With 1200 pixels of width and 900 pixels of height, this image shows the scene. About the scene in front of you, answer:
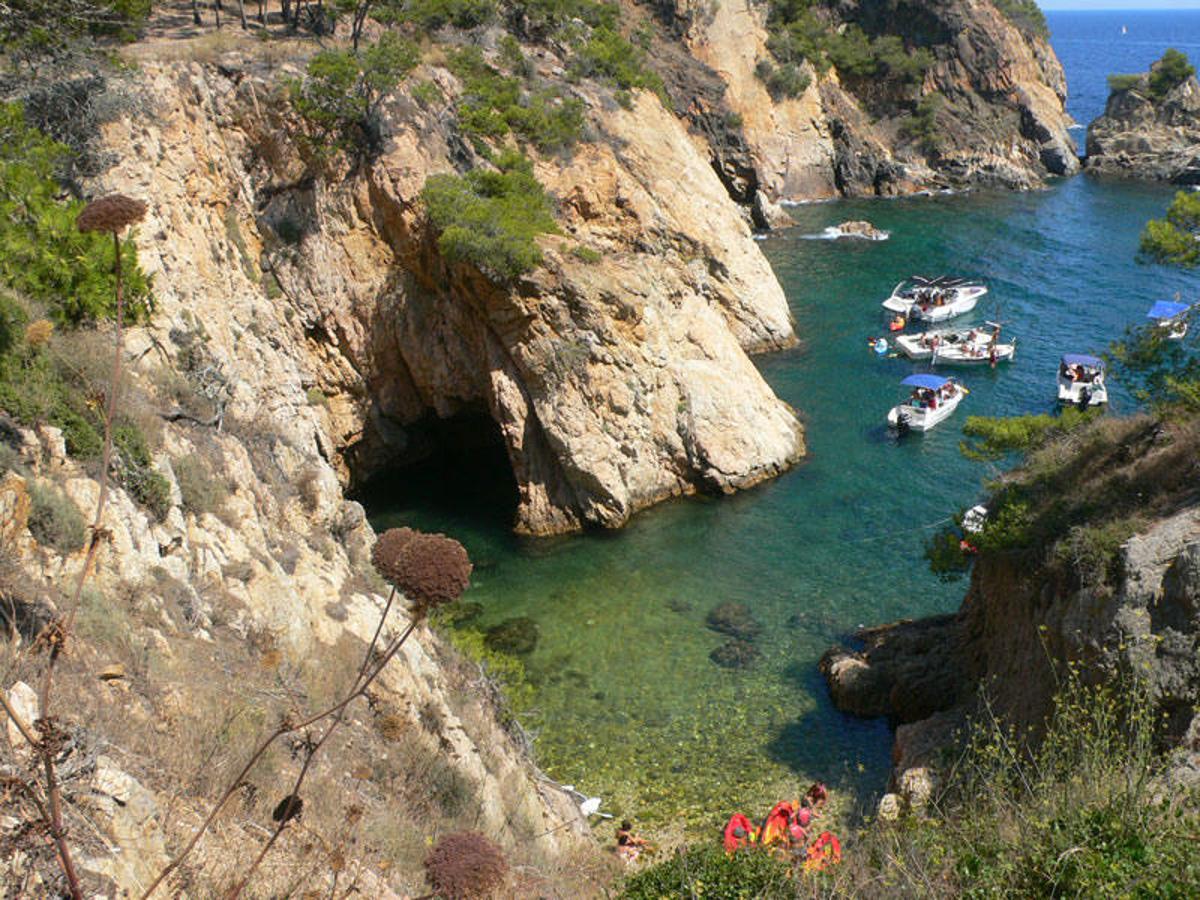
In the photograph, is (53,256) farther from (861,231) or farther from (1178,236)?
(861,231)

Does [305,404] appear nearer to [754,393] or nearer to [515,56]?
[754,393]

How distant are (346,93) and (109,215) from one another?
2396 cm

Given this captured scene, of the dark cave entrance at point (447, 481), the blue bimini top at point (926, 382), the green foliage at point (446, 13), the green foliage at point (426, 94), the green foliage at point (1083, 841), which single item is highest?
the green foliage at point (446, 13)

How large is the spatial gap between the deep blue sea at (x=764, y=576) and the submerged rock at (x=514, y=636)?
0.35 metres

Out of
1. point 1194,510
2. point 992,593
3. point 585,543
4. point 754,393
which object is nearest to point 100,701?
point 1194,510

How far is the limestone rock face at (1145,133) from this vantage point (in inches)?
2933

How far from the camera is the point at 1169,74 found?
76938 mm

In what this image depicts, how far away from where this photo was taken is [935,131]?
73.9m

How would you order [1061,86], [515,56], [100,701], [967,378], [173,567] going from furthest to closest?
[1061,86]
[967,378]
[515,56]
[173,567]
[100,701]

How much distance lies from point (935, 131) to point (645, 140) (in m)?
48.2

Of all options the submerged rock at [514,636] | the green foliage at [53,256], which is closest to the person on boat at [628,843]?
the submerged rock at [514,636]

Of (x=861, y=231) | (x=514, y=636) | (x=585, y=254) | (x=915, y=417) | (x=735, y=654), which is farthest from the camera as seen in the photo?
(x=861, y=231)

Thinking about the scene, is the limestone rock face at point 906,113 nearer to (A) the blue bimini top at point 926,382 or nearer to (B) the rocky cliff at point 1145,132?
(B) the rocky cliff at point 1145,132

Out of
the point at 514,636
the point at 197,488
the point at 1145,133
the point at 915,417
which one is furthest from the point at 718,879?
the point at 1145,133
